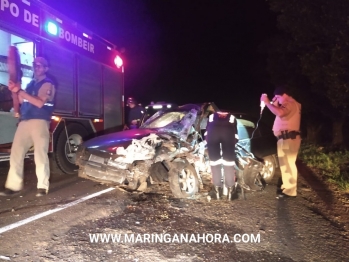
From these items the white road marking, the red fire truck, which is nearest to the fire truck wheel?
the red fire truck

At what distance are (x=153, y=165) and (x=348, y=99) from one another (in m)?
6.94

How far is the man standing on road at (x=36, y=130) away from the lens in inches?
200

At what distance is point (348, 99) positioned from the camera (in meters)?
9.81

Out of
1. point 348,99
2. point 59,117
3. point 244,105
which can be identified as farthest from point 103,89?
point 244,105

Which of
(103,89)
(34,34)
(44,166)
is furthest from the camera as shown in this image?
(103,89)

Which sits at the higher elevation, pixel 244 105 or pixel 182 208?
pixel 244 105

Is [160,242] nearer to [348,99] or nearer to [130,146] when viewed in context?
[130,146]

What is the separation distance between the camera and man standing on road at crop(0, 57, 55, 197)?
5082 millimetres

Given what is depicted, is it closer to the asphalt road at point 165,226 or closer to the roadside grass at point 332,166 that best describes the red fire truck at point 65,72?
the asphalt road at point 165,226

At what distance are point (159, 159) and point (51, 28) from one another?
3.39m

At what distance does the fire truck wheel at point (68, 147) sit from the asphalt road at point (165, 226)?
0.94m

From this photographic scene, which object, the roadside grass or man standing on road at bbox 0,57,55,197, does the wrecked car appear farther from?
the roadside grass

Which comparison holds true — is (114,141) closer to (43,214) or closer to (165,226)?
(43,214)

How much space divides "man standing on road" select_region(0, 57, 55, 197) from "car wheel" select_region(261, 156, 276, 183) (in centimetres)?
395
